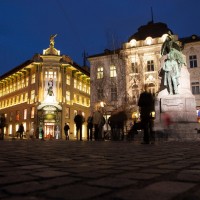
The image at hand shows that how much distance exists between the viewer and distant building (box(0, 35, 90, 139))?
131ft

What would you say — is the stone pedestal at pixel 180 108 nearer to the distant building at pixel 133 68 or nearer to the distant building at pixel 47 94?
the distant building at pixel 133 68

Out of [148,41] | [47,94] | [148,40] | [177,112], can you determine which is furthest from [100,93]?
[177,112]

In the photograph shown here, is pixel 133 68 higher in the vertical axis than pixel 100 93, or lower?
higher

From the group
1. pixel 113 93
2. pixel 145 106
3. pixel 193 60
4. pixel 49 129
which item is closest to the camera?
pixel 145 106

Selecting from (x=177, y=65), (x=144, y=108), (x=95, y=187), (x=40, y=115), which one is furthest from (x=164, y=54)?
(x=40, y=115)

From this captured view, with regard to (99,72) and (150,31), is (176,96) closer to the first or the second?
(99,72)

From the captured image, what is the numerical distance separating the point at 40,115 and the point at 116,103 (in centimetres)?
1192

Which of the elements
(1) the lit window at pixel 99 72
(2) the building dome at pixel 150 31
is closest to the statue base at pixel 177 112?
(1) the lit window at pixel 99 72

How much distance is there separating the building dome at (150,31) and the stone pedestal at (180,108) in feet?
84.8

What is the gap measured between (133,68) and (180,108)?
23.4 meters

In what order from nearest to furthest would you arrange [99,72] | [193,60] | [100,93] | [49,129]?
[193,60] < [100,93] < [99,72] < [49,129]

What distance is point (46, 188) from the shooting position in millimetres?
1728

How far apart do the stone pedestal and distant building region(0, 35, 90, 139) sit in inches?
1039

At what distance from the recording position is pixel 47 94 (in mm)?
40688
